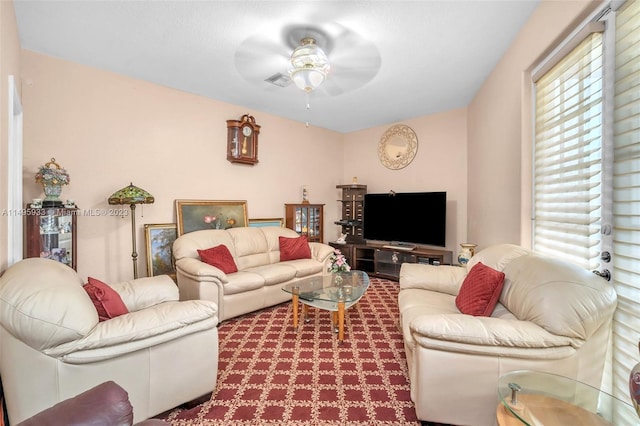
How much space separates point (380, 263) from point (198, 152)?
11.0ft

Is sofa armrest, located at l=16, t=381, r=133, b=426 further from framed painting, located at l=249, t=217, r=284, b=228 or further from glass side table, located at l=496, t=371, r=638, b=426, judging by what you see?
framed painting, located at l=249, t=217, r=284, b=228

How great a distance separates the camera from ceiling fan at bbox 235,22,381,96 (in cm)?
236

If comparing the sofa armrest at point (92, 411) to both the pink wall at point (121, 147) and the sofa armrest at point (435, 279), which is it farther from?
the pink wall at point (121, 147)

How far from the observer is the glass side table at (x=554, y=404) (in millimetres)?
1091

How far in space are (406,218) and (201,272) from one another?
123 inches

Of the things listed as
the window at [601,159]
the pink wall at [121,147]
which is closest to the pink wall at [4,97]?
the pink wall at [121,147]

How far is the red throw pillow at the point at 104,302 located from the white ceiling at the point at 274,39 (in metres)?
2.07

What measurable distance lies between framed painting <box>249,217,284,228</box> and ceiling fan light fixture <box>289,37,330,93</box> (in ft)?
8.30

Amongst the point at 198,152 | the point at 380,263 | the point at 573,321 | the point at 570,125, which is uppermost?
the point at 198,152

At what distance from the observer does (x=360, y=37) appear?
2.41m

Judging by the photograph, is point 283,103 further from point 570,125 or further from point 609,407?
point 609,407

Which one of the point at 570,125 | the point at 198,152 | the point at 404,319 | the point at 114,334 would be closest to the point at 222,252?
the point at 198,152

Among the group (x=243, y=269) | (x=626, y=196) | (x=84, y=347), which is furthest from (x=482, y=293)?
(x=243, y=269)

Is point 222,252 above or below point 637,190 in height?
below
